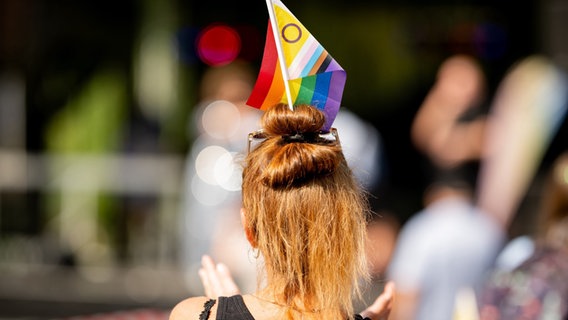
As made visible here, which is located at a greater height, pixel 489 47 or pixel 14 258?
pixel 489 47

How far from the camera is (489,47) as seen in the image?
1110 centimetres

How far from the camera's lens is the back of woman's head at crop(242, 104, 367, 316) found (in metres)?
2.79

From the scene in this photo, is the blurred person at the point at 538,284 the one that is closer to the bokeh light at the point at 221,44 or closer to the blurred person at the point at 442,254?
the blurred person at the point at 442,254

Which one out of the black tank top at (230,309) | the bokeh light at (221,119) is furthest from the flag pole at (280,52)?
the bokeh light at (221,119)

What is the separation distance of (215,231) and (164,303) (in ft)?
4.84

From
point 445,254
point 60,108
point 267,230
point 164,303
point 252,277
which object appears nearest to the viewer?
point 267,230

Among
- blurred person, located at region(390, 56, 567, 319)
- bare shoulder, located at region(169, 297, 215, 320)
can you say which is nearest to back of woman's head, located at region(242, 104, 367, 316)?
bare shoulder, located at region(169, 297, 215, 320)

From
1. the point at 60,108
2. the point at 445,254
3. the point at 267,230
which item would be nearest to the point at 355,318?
the point at 267,230

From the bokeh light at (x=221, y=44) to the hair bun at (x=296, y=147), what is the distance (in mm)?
8928

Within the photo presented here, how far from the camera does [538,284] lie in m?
4.50

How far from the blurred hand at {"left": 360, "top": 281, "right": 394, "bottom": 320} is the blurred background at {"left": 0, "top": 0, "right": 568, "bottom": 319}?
516 cm

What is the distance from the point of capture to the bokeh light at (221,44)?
464 inches

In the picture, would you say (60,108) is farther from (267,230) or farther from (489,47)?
(267,230)

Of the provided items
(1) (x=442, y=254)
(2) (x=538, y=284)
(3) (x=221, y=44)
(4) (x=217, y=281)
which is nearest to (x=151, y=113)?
(3) (x=221, y=44)
